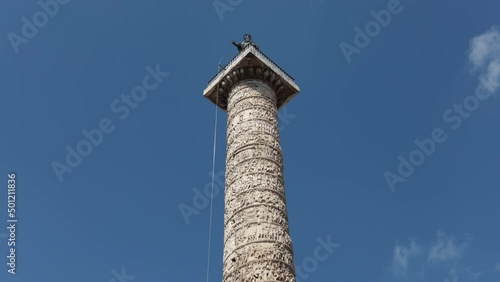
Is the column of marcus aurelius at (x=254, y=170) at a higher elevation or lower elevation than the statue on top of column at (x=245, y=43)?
lower

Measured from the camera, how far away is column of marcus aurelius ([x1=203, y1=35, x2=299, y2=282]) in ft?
19.5

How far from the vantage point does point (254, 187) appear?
6.54 metres

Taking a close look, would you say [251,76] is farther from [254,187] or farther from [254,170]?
[254,187]

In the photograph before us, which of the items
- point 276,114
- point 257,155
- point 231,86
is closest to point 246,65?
point 231,86

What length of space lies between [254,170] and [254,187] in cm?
27

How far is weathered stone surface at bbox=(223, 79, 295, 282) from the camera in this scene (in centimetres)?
591

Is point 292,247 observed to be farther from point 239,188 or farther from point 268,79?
point 268,79

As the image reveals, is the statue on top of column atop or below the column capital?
atop

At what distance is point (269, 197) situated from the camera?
6.47 meters

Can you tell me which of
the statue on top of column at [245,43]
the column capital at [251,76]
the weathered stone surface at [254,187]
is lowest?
the weathered stone surface at [254,187]

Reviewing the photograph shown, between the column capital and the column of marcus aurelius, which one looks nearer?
the column of marcus aurelius

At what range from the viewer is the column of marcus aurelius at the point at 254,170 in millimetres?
5941

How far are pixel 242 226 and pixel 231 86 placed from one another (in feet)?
8.67

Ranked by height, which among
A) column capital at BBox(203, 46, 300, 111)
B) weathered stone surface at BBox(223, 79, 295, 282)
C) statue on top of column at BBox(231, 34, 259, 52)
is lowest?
weathered stone surface at BBox(223, 79, 295, 282)
